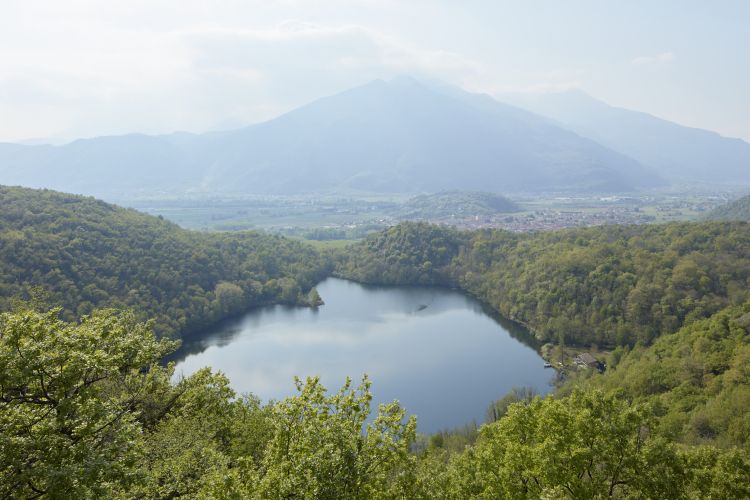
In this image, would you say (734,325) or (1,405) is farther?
(734,325)

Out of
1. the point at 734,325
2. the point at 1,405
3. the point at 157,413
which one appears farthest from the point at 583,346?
the point at 1,405

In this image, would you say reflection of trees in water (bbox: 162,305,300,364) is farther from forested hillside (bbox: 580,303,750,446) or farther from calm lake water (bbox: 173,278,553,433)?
forested hillside (bbox: 580,303,750,446)

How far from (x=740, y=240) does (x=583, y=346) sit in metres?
27.7

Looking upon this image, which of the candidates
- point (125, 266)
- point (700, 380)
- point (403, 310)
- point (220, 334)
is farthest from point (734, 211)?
point (125, 266)

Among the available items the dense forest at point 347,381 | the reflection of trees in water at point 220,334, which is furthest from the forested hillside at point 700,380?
the reflection of trees in water at point 220,334

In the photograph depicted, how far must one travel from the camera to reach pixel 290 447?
9078mm

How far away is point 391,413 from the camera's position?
32.6ft

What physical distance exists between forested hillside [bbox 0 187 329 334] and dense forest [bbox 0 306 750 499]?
38028 mm

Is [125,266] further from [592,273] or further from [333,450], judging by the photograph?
[592,273]

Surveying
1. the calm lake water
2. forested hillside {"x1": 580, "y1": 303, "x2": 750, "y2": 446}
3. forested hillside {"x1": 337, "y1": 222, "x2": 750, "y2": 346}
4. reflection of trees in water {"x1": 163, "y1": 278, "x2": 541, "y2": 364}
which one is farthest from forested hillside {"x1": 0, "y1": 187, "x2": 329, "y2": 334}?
forested hillside {"x1": 580, "y1": 303, "x2": 750, "y2": 446}

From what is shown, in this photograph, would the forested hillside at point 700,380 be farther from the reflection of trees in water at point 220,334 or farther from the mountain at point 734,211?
the mountain at point 734,211

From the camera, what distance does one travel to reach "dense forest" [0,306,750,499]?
25.3 feet

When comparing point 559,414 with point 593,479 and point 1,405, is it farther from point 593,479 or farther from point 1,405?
point 1,405

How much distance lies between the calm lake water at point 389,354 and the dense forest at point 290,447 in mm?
28554
